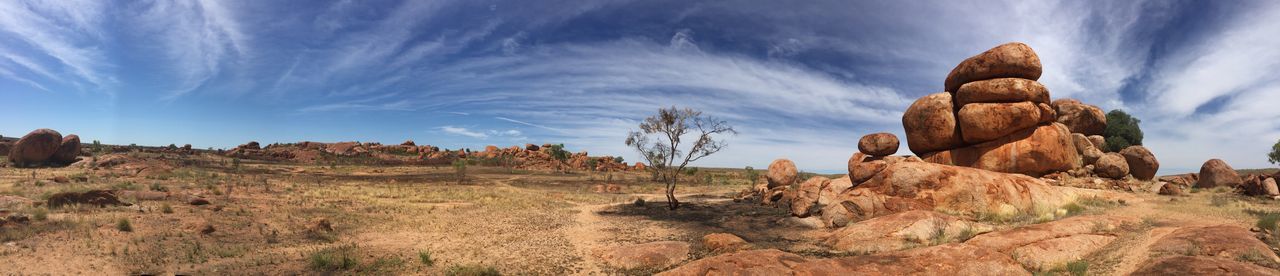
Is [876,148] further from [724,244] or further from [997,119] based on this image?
[724,244]

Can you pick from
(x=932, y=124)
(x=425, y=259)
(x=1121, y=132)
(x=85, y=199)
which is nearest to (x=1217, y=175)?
(x=932, y=124)

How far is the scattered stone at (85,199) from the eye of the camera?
1988cm

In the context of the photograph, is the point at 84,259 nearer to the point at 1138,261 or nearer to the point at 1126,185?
the point at 1138,261

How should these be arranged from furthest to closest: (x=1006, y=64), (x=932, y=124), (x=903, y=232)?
1. (x=932, y=124)
2. (x=1006, y=64)
3. (x=903, y=232)

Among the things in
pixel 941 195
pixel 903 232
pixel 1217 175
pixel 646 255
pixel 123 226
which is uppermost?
pixel 1217 175

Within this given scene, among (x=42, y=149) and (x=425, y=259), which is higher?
(x=42, y=149)

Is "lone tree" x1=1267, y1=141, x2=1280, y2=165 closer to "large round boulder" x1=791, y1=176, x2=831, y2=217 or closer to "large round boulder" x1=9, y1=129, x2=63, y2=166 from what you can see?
"large round boulder" x1=791, y1=176, x2=831, y2=217

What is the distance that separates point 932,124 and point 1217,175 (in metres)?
17.0

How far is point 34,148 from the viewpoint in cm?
4922

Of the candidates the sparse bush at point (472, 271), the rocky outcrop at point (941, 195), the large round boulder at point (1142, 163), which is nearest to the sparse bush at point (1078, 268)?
the rocky outcrop at point (941, 195)

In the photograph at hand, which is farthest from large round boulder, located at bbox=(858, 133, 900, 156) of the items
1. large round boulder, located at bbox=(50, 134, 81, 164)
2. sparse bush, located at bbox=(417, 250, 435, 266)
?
large round boulder, located at bbox=(50, 134, 81, 164)

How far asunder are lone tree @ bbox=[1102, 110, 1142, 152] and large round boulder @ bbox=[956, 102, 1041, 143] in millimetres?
28198

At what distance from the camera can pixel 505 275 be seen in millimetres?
13281

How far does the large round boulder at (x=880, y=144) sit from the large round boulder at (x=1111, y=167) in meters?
13.1
